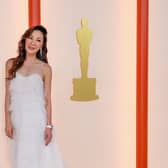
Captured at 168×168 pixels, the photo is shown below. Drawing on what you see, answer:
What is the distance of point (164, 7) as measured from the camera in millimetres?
2846

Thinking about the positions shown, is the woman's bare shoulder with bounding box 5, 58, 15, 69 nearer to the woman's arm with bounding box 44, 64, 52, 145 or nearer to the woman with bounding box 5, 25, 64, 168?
the woman with bounding box 5, 25, 64, 168

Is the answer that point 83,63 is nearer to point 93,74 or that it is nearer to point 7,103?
point 93,74

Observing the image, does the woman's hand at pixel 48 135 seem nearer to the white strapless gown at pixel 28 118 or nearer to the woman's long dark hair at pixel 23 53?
the white strapless gown at pixel 28 118

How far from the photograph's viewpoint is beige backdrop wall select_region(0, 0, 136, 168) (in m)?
2.65

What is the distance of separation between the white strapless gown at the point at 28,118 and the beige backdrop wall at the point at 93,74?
30 cm

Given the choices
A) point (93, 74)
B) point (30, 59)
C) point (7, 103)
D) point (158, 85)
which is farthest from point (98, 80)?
point (7, 103)

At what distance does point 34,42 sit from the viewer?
7.84 feet

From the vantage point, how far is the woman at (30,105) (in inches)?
92.0

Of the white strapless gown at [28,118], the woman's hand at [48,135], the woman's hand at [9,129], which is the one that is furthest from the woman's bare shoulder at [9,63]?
the woman's hand at [48,135]

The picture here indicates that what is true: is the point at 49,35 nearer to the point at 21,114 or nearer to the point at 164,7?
the point at 21,114

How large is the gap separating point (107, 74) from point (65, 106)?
0.36m

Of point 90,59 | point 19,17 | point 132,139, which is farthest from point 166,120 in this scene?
point 19,17

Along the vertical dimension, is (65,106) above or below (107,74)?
below

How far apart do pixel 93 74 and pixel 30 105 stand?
1.96 ft
